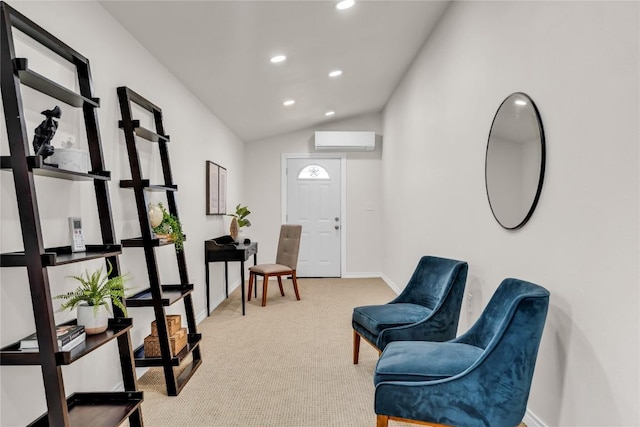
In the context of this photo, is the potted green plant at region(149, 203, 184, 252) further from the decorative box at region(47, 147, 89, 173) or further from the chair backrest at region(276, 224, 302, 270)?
the chair backrest at region(276, 224, 302, 270)

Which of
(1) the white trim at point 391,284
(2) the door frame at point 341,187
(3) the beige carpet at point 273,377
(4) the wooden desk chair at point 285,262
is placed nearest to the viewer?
(3) the beige carpet at point 273,377

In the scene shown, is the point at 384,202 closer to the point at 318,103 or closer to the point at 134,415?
the point at 318,103

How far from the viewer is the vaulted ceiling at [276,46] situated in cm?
260

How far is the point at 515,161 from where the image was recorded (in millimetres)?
2172

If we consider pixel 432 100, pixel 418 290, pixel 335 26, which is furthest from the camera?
pixel 432 100

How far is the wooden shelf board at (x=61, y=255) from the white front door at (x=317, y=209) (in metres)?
4.78

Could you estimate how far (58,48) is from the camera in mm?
1823

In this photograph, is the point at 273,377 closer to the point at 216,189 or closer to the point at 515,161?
the point at 515,161

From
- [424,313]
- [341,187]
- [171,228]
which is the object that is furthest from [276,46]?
[341,187]

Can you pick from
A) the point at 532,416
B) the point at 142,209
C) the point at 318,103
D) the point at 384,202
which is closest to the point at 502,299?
the point at 532,416

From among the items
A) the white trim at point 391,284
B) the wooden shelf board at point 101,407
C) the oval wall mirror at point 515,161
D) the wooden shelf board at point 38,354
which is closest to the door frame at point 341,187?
the white trim at point 391,284

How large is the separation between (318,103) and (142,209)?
334cm

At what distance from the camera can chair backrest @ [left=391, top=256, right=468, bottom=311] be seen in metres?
2.51

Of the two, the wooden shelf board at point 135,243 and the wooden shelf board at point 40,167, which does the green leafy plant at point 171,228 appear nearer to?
the wooden shelf board at point 135,243
